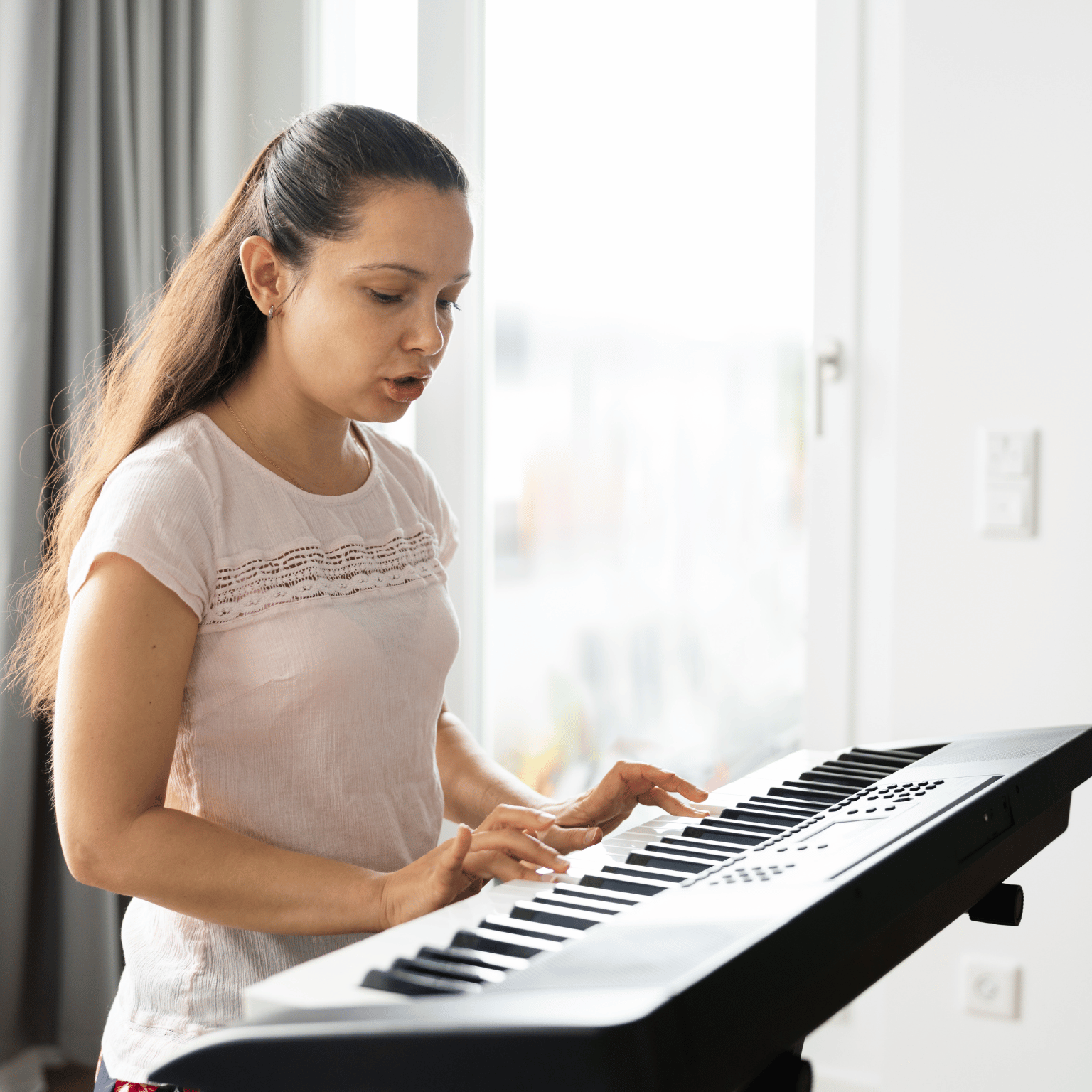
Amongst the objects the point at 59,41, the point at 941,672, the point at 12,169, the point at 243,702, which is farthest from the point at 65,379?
the point at 941,672

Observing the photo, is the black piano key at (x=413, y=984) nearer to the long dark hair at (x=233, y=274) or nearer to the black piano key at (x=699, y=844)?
the black piano key at (x=699, y=844)

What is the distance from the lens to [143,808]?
948 millimetres

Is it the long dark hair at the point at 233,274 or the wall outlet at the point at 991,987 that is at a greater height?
the long dark hair at the point at 233,274

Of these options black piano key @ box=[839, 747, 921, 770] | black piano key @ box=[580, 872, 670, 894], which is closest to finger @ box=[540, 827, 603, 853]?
black piano key @ box=[580, 872, 670, 894]

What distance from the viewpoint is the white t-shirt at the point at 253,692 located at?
1.02 meters

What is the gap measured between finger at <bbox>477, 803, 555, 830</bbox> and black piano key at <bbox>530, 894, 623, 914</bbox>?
0.11 metres

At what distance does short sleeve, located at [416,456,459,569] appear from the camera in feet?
4.49

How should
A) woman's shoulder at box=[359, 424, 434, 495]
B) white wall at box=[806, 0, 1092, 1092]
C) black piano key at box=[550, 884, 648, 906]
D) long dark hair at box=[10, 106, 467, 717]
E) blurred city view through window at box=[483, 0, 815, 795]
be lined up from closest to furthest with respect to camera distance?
black piano key at box=[550, 884, 648, 906]
long dark hair at box=[10, 106, 467, 717]
woman's shoulder at box=[359, 424, 434, 495]
white wall at box=[806, 0, 1092, 1092]
blurred city view through window at box=[483, 0, 815, 795]

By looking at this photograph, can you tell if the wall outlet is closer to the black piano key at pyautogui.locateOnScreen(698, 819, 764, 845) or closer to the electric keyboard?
the electric keyboard

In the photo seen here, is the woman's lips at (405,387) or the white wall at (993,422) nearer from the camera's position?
the woman's lips at (405,387)

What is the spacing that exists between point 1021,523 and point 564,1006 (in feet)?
4.85

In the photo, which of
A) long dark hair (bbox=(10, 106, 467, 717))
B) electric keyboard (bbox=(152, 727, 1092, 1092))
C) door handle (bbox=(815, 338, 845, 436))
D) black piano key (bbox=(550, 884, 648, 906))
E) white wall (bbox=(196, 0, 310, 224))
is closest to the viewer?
electric keyboard (bbox=(152, 727, 1092, 1092))

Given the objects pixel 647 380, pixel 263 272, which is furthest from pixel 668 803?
pixel 647 380

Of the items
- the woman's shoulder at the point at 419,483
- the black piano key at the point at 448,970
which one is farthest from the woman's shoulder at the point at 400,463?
the black piano key at the point at 448,970
